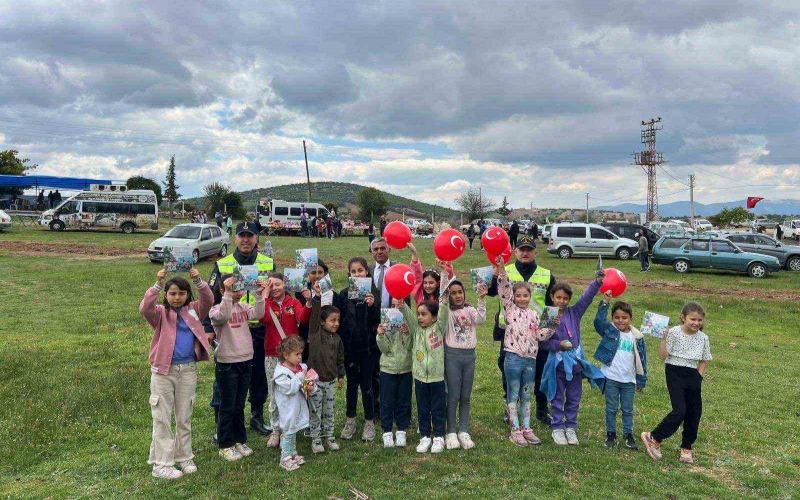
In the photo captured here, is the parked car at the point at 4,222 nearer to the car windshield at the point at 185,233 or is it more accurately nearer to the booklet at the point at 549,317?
the car windshield at the point at 185,233

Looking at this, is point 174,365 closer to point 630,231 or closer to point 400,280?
point 400,280

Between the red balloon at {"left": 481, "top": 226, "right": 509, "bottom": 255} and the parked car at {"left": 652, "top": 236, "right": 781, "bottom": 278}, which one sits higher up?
the red balloon at {"left": 481, "top": 226, "right": 509, "bottom": 255}

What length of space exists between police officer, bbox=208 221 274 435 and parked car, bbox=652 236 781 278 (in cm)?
1967

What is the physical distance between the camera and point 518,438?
5.28m

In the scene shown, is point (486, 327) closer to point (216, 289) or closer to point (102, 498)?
point (216, 289)

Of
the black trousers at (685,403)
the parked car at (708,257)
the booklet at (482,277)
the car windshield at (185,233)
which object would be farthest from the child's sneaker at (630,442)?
the car windshield at (185,233)

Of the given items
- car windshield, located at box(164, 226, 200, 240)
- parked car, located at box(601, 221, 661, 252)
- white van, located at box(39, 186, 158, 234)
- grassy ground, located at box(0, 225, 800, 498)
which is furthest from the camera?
white van, located at box(39, 186, 158, 234)

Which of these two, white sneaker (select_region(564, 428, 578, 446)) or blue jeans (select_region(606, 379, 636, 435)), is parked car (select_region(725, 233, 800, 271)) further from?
white sneaker (select_region(564, 428, 578, 446))

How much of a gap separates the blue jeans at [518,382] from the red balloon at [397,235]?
169 cm

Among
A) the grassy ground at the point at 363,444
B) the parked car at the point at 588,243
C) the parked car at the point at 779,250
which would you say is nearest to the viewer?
the grassy ground at the point at 363,444

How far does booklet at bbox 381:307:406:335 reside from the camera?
4.96 meters

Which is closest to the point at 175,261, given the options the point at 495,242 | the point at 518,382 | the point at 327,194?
the point at 495,242

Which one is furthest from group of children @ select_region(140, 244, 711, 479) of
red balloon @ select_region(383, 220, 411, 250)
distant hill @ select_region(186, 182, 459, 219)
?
distant hill @ select_region(186, 182, 459, 219)

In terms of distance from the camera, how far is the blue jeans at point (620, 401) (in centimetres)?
519
